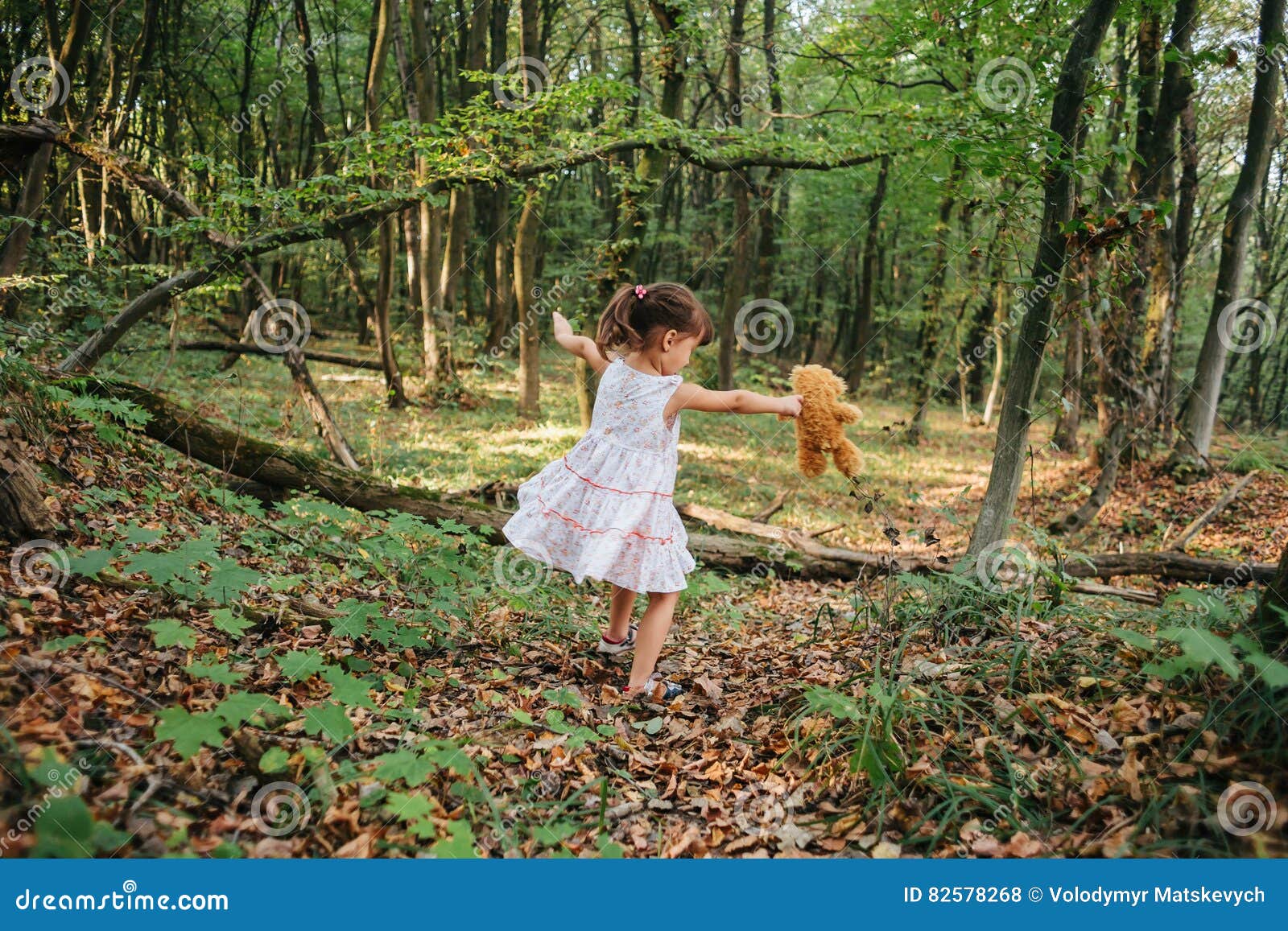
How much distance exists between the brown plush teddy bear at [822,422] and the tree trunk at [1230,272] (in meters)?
7.50

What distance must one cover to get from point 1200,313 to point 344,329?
1253 inches

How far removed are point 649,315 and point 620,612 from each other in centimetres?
160

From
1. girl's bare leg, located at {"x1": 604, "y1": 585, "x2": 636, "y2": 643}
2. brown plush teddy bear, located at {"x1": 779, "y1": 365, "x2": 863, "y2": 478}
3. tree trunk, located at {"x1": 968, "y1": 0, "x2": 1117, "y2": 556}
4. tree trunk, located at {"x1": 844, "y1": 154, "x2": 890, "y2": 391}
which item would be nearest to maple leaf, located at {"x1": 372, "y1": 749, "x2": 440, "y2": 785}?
girl's bare leg, located at {"x1": 604, "y1": 585, "x2": 636, "y2": 643}

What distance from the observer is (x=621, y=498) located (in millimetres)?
3686

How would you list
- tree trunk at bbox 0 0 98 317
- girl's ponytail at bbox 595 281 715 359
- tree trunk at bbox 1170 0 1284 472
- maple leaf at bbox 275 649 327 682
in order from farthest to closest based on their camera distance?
tree trunk at bbox 1170 0 1284 472, tree trunk at bbox 0 0 98 317, girl's ponytail at bbox 595 281 715 359, maple leaf at bbox 275 649 327 682

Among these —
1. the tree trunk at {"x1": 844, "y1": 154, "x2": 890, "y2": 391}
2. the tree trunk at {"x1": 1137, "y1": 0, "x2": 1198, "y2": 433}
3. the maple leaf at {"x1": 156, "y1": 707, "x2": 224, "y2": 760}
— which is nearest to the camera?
the maple leaf at {"x1": 156, "y1": 707, "x2": 224, "y2": 760}

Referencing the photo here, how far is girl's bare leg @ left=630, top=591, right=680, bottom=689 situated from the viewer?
3676mm

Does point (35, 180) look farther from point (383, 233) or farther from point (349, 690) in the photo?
point (349, 690)

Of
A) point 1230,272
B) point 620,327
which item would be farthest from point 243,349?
point 1230,272

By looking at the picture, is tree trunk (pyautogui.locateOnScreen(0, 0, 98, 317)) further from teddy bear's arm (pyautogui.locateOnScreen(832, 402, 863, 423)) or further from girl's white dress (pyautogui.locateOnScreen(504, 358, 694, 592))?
teddy bear's arm (pyautogui.locateOnScreen(832, 402, 863, 423))

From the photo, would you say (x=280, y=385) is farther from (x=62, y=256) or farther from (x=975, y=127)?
(x=975, y=127)

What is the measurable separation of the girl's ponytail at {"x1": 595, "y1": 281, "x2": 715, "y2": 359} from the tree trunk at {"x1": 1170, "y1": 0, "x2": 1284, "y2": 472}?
806 centimetres

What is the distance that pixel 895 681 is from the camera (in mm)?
3270

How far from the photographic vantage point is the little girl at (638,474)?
361 centimetres
